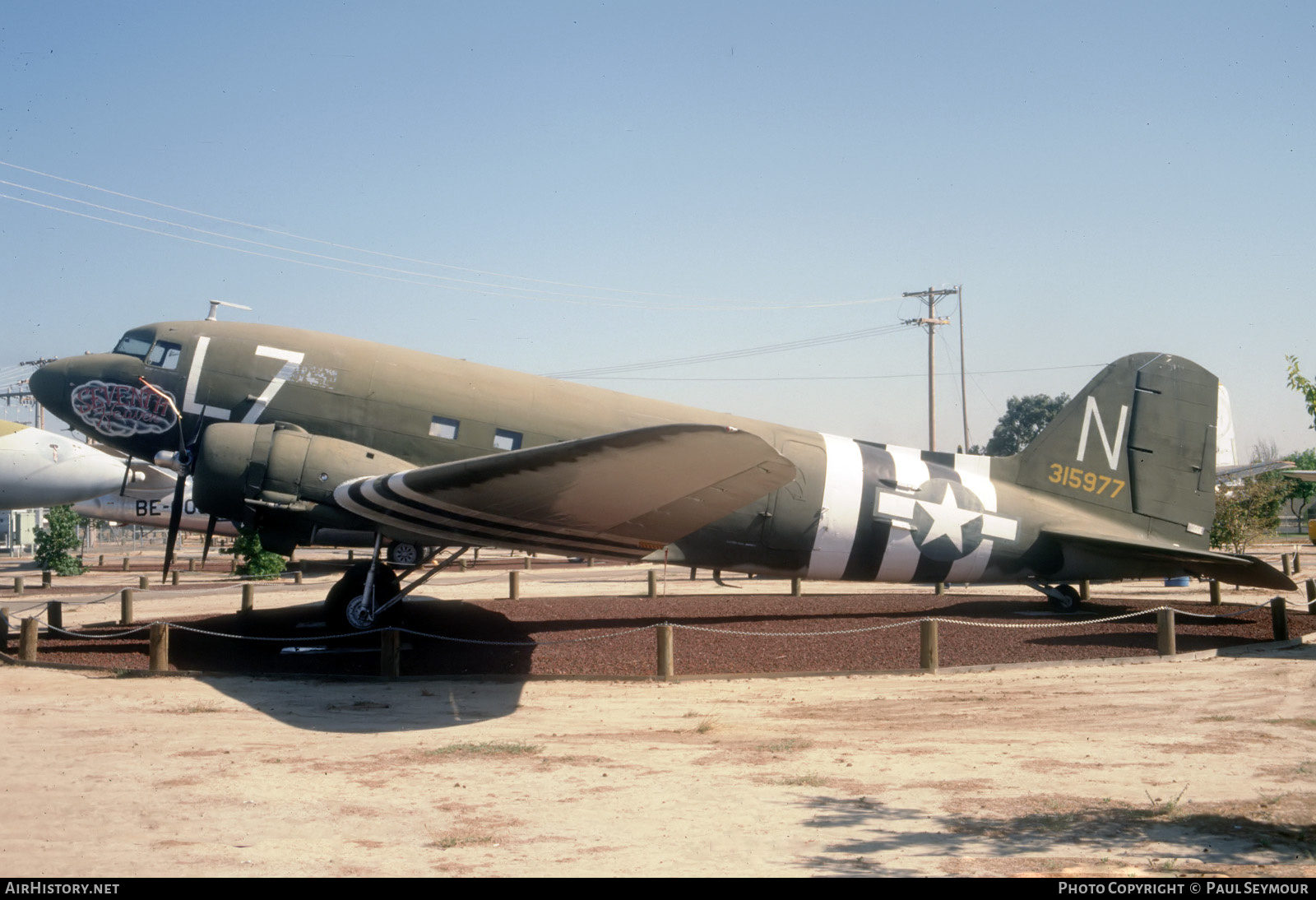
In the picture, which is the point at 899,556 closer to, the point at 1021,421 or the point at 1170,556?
the point at 1170,556

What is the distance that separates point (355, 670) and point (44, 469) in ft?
55.6

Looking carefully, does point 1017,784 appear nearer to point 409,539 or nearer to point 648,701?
point 648,701

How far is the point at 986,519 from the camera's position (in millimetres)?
16094

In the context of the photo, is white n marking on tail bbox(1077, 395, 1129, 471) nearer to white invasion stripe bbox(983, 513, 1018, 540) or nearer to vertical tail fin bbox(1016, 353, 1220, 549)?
vertical tail fin bbox(1016, 353, 1220, 549)

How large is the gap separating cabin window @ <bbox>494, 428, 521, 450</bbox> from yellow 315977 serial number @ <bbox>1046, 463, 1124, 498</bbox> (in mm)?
9702

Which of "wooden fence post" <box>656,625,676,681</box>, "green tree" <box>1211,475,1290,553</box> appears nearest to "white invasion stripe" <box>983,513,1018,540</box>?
"wooden fence post" <box>656,625,676,681</box>

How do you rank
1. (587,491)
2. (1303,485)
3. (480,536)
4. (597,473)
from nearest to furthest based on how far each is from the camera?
(597,473), (587,491), (480,536), (1303,485)

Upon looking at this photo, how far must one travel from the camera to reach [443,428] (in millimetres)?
14305

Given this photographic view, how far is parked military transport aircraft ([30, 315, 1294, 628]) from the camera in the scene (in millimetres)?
11844

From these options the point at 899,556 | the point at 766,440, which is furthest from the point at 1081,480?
the point at 766,440

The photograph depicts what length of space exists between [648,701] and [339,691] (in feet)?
12.9

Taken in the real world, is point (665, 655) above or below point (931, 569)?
below

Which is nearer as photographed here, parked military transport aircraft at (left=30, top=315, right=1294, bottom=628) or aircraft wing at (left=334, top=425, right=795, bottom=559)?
aircraft wing at (left=334, top=425, right=795, bottom=559)
